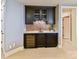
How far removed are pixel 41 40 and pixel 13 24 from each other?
1937mm

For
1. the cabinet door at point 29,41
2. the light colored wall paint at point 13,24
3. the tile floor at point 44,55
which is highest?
the light colored wall paint at point 13,24

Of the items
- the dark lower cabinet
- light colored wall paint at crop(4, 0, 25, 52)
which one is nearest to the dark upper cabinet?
light colored wall paint at crop(4, 0, 25, 52)

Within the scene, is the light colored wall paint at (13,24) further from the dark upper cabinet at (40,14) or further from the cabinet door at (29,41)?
the dark upper cabinet at (40,14)

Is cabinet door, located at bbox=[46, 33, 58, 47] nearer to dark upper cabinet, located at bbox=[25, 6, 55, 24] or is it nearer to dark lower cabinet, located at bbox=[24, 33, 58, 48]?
dark lower cabinet, located at bbox=[24, 33, 58, 48]

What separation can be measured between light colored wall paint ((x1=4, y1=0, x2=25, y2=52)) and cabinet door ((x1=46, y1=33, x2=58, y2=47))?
1.35 m

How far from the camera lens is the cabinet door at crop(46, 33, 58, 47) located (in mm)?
7187

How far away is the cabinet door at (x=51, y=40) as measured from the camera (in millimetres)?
7187

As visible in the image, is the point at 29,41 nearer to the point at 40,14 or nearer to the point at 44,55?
the point at 40,14

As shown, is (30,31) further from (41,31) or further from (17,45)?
(17,45)

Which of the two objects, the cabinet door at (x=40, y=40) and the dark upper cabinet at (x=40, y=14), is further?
the dark upper cabinet at (x=40, y=14)

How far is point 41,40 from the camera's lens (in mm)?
7160

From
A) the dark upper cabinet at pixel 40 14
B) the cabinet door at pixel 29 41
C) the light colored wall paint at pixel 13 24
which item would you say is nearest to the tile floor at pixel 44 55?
the light colored wall paint at pixel 13 24

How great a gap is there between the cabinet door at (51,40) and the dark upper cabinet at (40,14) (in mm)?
793

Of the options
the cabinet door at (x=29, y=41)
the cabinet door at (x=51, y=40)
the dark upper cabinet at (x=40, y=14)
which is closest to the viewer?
the cabinet door at (x=29, y=41)
